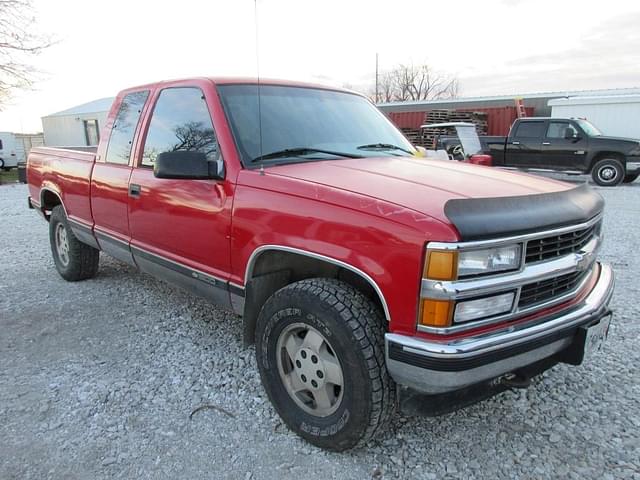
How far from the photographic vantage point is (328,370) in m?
2.34

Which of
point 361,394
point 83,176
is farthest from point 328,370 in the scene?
point 83,176

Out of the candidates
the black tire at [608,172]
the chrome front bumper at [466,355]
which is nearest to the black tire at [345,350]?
the chrome front bumper at [466,355]

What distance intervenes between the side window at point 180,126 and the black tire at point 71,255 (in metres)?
1.94

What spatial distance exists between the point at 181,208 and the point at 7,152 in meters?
27.5

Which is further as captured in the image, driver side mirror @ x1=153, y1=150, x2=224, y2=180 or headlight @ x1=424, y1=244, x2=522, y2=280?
driver side mirror @ x1=153, y1=150, x2=224, y2=180

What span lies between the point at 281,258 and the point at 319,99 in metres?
1.38

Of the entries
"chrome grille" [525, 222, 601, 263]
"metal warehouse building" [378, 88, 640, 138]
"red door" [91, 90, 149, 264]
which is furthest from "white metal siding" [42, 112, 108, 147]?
"chrome grille" [525, 222, 601, 263]

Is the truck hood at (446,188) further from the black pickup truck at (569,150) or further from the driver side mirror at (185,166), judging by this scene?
the black pickup truck at (569,150)

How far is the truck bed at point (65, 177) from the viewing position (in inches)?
173

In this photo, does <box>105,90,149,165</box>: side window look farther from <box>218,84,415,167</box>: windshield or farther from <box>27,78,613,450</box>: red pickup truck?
<box>218,84,415,167</box>: windshield

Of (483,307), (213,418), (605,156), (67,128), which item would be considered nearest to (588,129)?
(605,156)

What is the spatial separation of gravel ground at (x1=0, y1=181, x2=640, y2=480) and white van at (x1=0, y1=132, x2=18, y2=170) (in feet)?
83.9

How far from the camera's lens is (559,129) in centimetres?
1395

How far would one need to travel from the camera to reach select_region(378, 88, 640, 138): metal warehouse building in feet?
58.6
